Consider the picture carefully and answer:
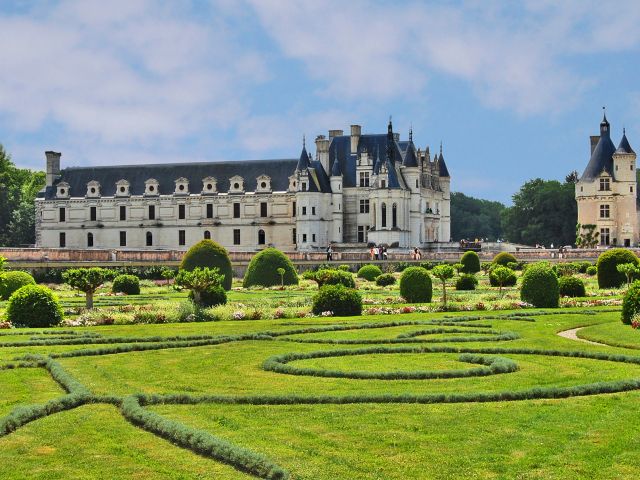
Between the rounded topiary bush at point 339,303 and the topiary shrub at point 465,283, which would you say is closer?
the rounded topiary bush at point 339,303

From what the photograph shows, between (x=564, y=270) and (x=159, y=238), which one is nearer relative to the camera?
(x=564, y=270)

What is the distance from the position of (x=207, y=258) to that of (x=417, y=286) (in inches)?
445

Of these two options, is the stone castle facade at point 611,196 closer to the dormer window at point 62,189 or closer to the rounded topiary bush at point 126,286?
the dormer window at point 62,189

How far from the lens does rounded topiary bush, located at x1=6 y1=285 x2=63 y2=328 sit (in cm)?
2506

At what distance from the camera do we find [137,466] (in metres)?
10.3

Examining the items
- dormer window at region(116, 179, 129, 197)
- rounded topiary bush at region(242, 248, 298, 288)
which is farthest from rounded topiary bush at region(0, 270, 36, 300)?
dormer window at region(116, 179, 129, 197)

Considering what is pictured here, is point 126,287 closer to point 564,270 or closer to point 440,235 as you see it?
point 564,270

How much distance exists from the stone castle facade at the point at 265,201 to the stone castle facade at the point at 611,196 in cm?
1259

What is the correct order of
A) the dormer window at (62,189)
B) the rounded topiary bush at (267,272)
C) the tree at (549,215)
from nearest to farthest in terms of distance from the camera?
the rounded topiary bush at (267,272), the dormer window at (62,189), the tree at (549,215)

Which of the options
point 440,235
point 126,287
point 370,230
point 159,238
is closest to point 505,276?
point 126,287

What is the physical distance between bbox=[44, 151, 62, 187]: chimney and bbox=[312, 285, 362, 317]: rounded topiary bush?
231 feet

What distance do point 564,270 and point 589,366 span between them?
31299 millimetres

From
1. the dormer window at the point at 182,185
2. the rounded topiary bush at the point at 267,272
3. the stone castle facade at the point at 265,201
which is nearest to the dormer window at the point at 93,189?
the stone castle facade at the point at 265,201

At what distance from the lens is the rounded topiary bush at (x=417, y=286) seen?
32.2 meters
